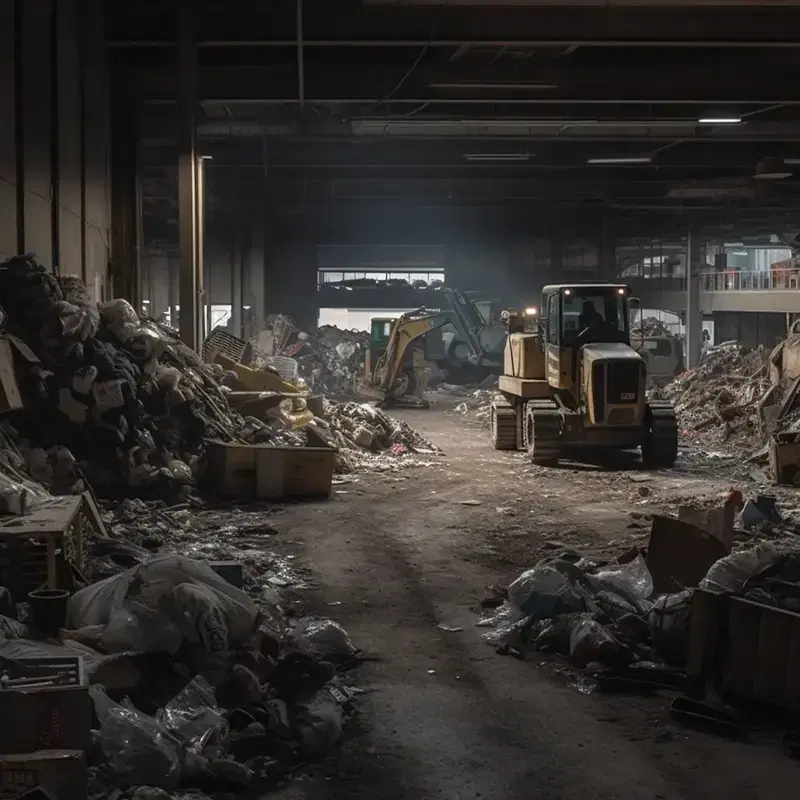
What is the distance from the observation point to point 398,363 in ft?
77.4

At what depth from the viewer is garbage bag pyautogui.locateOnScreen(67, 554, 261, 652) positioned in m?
5.38

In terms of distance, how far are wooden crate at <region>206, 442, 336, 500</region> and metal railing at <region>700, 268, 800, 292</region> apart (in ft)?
68.3

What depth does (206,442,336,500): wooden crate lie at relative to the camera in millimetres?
11508

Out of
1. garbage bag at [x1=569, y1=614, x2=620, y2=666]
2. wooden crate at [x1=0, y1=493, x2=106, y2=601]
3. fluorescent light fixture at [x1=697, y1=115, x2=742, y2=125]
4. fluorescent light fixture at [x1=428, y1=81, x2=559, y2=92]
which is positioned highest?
fluorescent light fixture at [x1=428, y1=81, x2=559, y2=92]

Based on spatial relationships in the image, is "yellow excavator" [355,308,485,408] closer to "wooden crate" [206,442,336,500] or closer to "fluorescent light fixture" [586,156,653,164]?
"fluorescent light fixture" [586,156,653,164]

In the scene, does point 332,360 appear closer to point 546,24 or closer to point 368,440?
point 368,440

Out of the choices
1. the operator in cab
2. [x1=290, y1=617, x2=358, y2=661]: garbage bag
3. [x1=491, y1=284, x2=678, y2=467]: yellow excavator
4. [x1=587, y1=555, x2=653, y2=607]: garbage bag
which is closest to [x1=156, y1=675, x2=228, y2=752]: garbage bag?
[x1=290, y1=617, x2=358, y2=661]: garbage bag

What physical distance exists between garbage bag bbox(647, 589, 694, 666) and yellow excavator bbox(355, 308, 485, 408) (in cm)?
1687

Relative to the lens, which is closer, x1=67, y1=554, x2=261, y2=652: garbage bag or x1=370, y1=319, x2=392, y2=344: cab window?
x1=67, y1=554, x2=261, y2=652: garbage bag

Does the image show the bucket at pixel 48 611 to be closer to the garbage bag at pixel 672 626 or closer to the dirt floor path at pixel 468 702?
the dirt floor path at pixel 468 702

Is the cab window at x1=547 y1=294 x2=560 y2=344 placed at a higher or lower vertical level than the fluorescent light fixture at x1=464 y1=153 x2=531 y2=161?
lower

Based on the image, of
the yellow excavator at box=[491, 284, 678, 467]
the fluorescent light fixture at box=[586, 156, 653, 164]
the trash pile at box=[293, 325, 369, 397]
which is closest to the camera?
the yellow excavator at box=[491, 284, 678, 467]

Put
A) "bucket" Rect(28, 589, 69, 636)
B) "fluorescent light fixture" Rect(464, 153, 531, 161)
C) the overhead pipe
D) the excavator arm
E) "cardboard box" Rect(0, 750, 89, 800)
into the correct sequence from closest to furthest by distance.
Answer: "cardboard box" Rect(0, 750, 89, 800)
"bucket" Rect(28, 589, 69, 636)
the overhead pipe
"fluorescent light fixture" Rect(464, 153, 531, 161)
the excavator arm

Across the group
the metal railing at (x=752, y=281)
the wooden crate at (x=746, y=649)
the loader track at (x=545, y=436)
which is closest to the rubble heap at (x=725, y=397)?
the loader track at (x=545, y=436)
